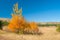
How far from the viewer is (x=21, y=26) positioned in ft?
142

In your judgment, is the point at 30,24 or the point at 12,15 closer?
the point at 12,15

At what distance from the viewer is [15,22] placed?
140 feet

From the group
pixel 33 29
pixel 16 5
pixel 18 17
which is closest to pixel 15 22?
pixel 18 17

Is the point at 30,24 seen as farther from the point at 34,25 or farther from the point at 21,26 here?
the point at 21,26

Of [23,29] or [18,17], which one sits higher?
[18,17]

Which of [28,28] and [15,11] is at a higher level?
[15,11]

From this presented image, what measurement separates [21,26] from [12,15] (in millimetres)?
3509

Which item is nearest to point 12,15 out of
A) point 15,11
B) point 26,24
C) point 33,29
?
point 15,11

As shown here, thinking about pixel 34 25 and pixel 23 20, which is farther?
pixel 34 25

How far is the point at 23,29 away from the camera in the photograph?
144 ft

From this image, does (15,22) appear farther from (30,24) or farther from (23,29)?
(30,24)

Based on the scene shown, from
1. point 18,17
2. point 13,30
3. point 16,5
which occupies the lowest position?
point 13,30

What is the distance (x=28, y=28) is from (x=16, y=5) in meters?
7.50

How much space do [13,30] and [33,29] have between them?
20.9 feet
